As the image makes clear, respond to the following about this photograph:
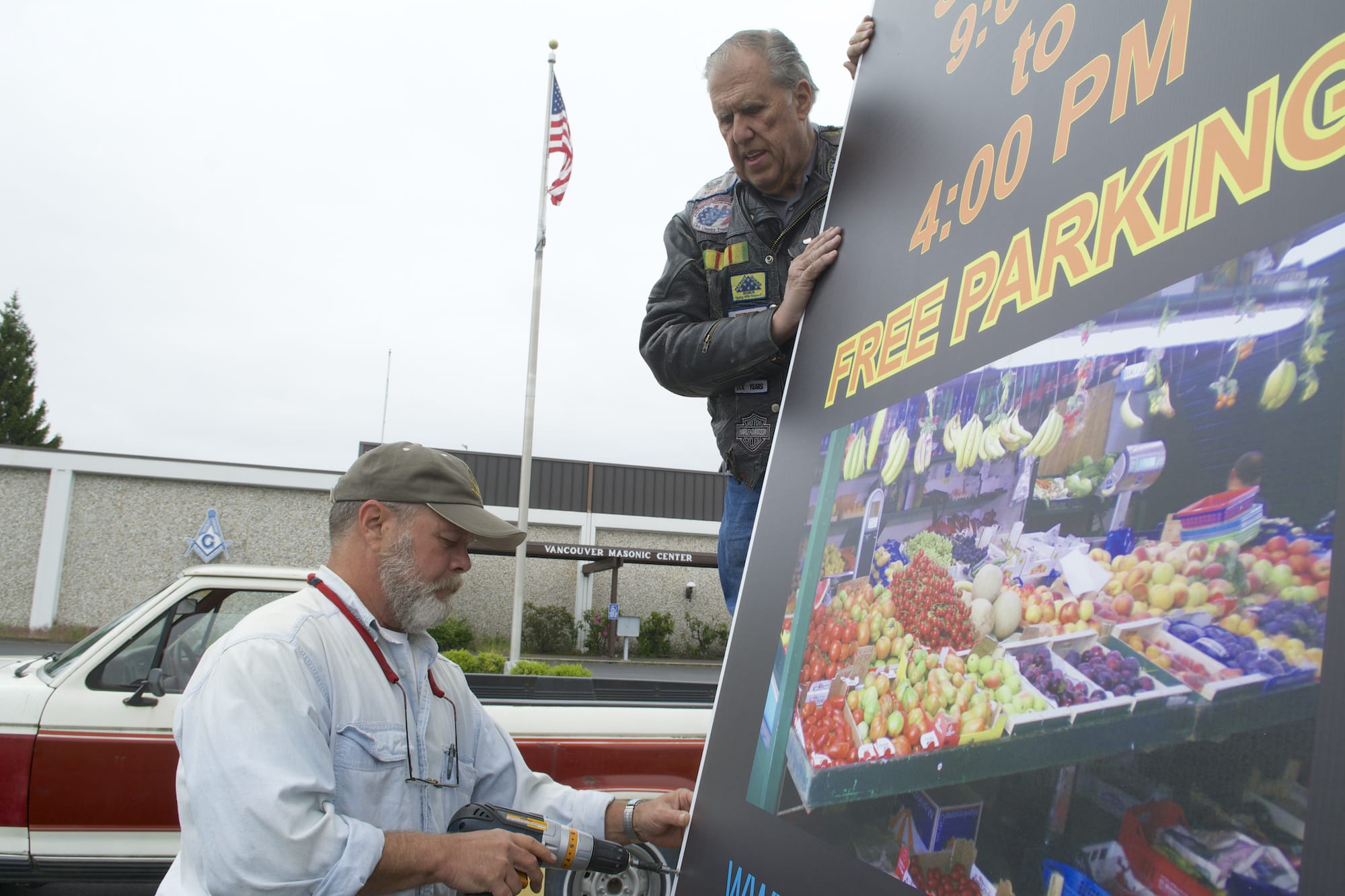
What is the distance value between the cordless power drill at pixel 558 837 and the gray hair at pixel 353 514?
2.18ft

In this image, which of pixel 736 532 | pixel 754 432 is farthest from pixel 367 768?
pixel 754 432

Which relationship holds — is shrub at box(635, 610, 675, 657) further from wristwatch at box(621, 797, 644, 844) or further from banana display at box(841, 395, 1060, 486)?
banana display at box(841, 395, 1060, 486)

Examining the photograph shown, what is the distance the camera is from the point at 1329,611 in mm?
624

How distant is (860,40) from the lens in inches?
72.6

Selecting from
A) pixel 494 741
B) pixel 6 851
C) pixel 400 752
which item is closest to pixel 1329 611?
pixel 400 752

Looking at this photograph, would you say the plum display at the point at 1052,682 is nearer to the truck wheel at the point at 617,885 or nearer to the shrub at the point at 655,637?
the truck wheel at the point at 617,885

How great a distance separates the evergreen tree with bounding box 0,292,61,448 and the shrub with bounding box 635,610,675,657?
2387 cm

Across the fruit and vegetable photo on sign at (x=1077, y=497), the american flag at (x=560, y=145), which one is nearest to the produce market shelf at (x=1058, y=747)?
the fruit and vegetable photo on sign at (x=1077, y=497)

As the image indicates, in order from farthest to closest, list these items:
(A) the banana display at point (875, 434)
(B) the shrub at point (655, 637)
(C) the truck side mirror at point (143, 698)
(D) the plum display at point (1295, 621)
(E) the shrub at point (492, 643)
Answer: (B) the shrub at point (655, 637)
(E) the shrub at point (492, 643)
(C) the truck side mirror at point (143, 698)
(A) the banana display at point (875, 434)
(D) the plum display at point (1295, 621)

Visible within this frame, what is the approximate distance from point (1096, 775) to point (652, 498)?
2399 cm

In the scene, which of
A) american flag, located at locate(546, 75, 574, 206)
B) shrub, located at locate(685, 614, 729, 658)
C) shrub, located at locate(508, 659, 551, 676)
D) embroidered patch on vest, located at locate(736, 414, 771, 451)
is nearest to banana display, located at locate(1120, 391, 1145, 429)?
embroidered patch on vest, located at locate(736, 414, 771, 451)

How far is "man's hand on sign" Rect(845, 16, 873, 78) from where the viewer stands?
6.00 ft

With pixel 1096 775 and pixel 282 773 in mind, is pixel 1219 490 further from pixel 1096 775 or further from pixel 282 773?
pixel 282 773

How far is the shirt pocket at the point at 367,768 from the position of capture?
1845 mm
